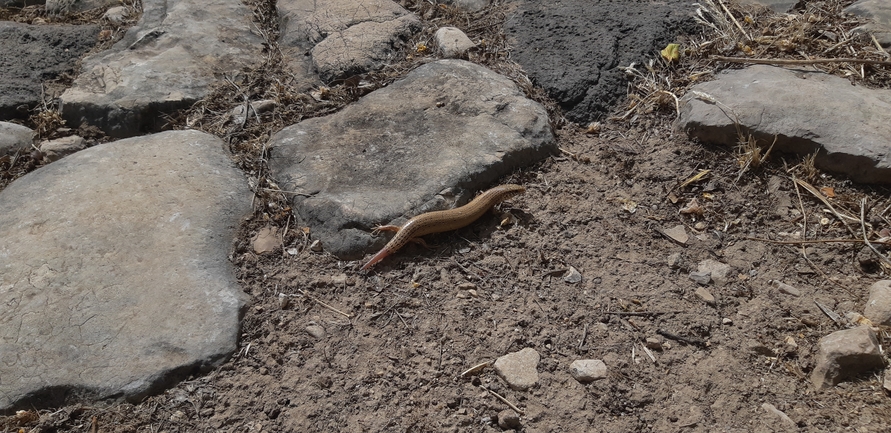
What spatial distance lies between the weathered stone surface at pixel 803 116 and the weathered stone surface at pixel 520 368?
194 cm

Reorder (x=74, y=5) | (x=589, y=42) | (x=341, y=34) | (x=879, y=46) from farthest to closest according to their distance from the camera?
(x=74, y=5) < (x=341, y=34) < (x=589, y=42) < (x=879, y=46)

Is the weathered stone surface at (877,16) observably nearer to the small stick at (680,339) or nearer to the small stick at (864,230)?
the small stick at (864,230)

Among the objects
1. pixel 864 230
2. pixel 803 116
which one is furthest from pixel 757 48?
pixel 864 230

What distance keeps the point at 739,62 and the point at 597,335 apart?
2.39m

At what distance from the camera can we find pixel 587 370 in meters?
2.73

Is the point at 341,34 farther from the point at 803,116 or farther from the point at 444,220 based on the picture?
the point at 803,116

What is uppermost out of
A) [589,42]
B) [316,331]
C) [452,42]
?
[589,42]

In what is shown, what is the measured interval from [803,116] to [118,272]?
381 cm

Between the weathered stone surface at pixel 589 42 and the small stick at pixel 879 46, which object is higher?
the small stick at pixel 879 46

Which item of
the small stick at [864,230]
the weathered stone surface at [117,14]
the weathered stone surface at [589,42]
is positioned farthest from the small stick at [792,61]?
the weathered stone surface at [117,14]

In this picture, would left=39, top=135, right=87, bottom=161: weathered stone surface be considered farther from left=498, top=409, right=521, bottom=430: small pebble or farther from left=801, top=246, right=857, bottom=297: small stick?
left=801, top=246, right=857, bottom=297: small stick

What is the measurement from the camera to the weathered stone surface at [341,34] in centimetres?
445

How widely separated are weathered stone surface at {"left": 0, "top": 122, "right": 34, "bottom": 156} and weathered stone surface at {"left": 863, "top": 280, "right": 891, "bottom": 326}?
4.80 metres

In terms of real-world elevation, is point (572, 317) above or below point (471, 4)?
below
